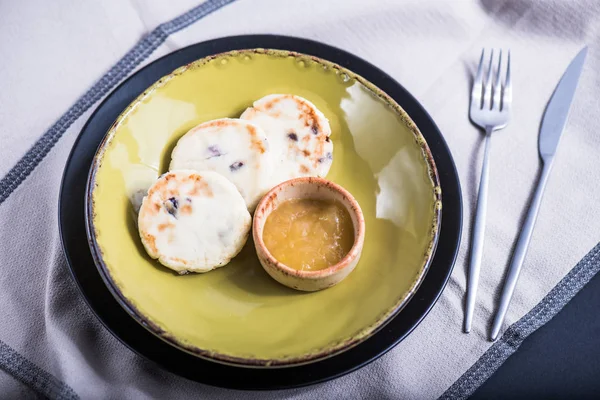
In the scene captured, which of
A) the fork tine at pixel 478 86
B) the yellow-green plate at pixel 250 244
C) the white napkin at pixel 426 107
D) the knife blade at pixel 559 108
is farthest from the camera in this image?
the fork tine at pixel 478 86

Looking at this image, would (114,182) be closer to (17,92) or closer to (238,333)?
(238,333)

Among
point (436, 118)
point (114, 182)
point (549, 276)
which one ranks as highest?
point (114, 182)

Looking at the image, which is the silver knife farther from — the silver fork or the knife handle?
the silver fork

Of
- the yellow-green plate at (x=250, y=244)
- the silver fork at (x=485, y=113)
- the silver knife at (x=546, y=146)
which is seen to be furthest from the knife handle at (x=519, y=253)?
the yellow-green plate at (x=250, y=244)

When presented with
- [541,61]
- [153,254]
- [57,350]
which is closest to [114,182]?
[153,254]

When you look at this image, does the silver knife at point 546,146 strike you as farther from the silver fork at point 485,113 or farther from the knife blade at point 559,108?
the silver fork at point 485,113

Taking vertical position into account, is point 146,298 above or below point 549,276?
above

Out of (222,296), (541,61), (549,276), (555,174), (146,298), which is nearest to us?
(146,298)
